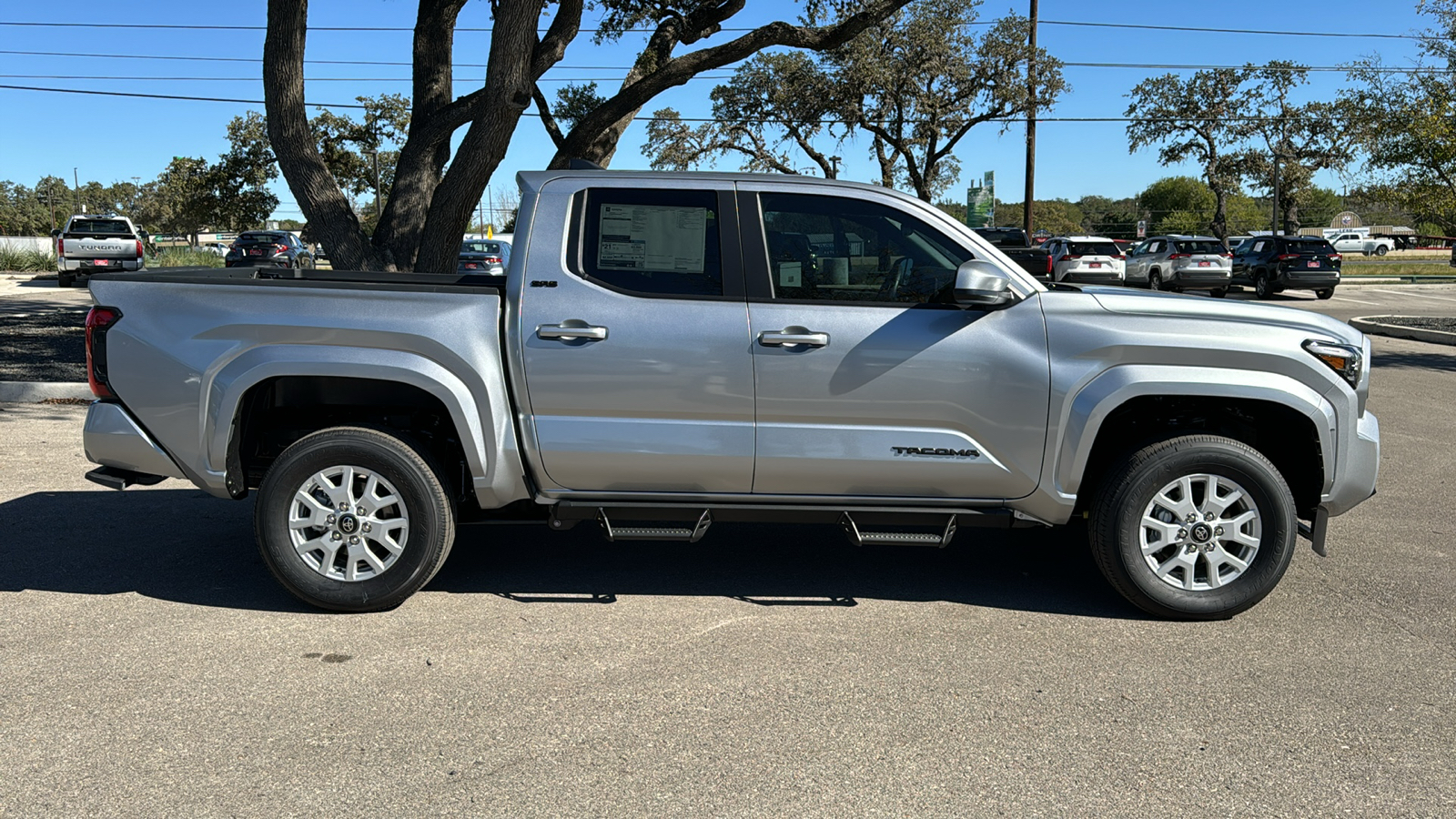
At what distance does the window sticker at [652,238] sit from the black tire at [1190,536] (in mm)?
2115

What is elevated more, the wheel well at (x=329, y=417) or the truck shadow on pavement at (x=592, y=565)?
the wheel well at (x=329, y=417)

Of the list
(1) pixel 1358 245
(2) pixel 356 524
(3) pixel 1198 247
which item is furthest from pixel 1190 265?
(1) pixel 1358 245

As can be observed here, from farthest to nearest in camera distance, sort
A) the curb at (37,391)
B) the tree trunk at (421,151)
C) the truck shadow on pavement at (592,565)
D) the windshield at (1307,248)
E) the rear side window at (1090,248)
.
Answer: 1. the rear side window at (1090,248)
2. the windshield at (1307,248)
3. the tree trunk at (421,151)
4. the curb at (37,391)
5. the truck shadow on pavement at (592,565)

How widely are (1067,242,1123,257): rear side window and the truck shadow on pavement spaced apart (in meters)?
24.7

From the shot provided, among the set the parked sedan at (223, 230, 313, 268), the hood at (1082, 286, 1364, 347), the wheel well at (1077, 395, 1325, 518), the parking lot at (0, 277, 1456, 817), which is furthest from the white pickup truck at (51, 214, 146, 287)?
the hood at (1082, 286, 1364, 347)

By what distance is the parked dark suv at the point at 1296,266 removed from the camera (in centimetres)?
2797

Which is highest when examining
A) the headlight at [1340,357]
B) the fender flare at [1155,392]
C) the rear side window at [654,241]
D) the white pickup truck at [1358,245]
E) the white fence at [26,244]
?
the white pickup truck at [1358,245]

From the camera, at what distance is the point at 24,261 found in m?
Answer: 36.3

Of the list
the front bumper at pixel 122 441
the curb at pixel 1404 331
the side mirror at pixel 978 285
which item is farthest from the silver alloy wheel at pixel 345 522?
the curb at pixel 1404 331

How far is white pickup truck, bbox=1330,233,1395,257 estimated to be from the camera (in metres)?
68.9

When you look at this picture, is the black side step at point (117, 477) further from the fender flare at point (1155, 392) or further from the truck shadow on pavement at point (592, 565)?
the fender flare at point (1155, 392)

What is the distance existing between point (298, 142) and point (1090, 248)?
77.1 ft

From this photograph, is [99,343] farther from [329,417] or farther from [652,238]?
[652,238]

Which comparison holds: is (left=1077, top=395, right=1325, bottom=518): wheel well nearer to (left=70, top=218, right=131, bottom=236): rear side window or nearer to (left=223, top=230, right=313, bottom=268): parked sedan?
Result: (left=70, top=218, right=131, bottom=236): rear side window
